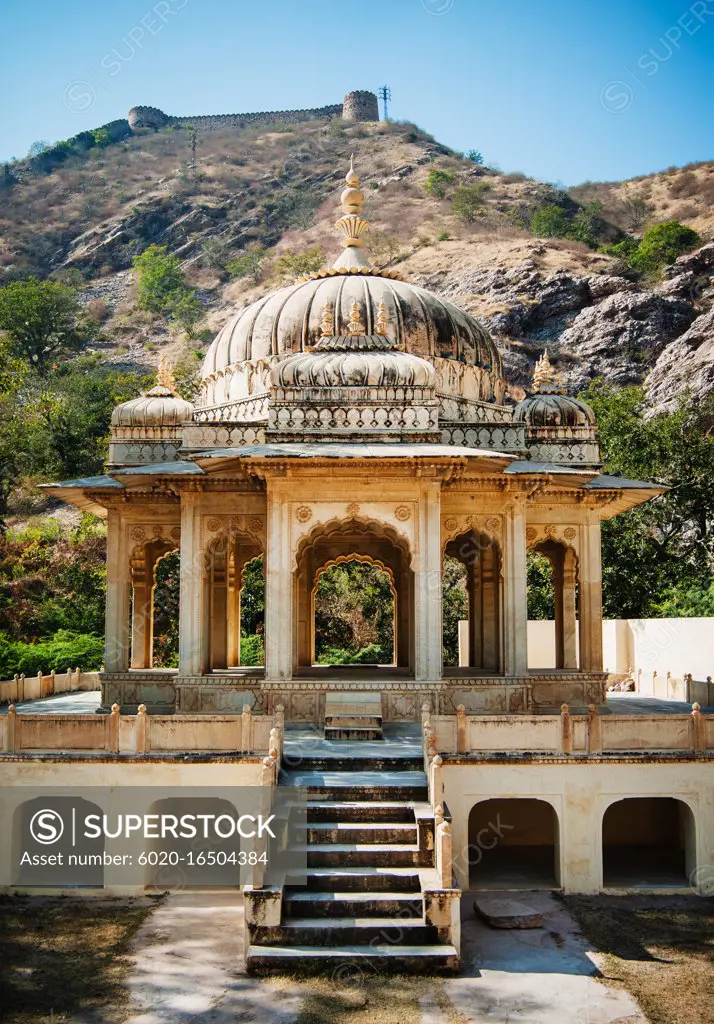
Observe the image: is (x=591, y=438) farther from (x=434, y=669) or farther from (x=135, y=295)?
(x=135, y=295)

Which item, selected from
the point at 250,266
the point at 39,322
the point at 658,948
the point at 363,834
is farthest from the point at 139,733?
the point at 250,266

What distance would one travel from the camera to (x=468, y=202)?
259 ft

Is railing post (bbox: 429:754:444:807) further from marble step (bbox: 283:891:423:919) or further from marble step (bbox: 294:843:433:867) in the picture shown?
marble step (bbox: 283:891:423:919)

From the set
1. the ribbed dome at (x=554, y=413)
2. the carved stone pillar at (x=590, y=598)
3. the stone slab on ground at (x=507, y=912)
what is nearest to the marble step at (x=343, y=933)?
the stone slab on ground at (x=507, y=912)

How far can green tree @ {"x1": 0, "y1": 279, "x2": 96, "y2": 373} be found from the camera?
63.8 metres

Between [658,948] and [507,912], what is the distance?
1.59m

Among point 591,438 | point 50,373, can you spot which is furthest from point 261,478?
point 50,373

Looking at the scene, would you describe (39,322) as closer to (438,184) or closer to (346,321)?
(438,184)

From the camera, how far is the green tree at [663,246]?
6112cm

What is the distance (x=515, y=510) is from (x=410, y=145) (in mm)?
89945

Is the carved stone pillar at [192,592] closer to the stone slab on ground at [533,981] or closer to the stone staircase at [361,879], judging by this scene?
the stone staircase at [361,879]

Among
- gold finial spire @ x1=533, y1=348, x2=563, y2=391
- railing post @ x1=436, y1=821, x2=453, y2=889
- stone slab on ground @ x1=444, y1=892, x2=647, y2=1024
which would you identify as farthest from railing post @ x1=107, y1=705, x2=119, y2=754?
gold finial spire @ x1=533, y1=348, x2=563, y2=391

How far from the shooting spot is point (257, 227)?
279ft

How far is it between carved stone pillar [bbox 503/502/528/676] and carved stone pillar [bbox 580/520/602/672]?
2061mm
